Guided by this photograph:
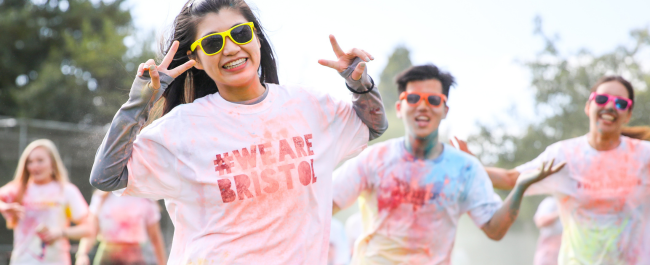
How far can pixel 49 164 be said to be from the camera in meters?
5.82

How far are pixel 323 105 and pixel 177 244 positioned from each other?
808 millimetres

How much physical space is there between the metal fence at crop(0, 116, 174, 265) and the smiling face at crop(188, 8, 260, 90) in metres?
7.35

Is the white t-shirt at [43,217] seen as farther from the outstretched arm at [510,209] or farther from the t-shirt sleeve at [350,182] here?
the outstretched arm at [510,209]

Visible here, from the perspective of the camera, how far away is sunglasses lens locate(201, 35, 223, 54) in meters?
2.41

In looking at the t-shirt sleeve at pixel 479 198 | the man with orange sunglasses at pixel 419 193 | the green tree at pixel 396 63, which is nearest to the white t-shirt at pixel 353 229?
the man with orange sunglasses at pixel 419 193

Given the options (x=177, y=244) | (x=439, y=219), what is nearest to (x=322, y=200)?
(x=177, y=244)

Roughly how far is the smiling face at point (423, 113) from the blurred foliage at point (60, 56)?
12.6 meters

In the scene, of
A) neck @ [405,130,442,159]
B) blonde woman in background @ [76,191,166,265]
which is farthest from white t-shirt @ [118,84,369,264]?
blonde woman in background @ [76,191,166,265]

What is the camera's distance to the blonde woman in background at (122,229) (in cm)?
641

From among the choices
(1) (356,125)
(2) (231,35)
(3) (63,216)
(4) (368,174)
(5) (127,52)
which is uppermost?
(5) (127,52)

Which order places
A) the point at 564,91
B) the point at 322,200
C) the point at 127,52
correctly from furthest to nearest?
the point at 127,52
the point at 564,91
the point at 322,200

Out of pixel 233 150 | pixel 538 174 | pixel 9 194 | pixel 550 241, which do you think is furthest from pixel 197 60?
pixel 550 241

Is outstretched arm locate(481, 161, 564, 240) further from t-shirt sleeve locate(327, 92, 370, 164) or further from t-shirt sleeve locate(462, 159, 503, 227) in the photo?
t-shirt sleeve locate(327, 92, 370, 164)

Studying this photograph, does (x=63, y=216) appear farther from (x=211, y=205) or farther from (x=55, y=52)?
(x=55, y=52)
